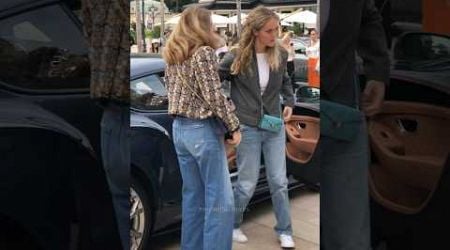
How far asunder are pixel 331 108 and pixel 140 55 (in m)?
0.59

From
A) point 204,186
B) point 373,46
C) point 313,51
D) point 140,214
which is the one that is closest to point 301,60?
point 313,51

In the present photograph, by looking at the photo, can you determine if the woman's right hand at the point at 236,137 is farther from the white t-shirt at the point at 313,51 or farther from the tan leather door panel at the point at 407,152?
the tan leather door panel at the point at 407,152

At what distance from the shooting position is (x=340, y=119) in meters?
1.67

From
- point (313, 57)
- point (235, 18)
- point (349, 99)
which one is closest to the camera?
point (349, 99)

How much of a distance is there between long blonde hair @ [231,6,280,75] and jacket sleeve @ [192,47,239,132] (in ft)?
0.26

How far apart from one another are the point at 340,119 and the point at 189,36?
23.1 inches

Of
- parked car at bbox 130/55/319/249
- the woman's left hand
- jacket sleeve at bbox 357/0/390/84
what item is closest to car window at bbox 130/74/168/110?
parked car at bbox 130/55/319/249

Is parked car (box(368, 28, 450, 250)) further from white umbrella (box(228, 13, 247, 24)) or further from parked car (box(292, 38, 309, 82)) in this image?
white umbrella (box(228, 13, 247, 24))

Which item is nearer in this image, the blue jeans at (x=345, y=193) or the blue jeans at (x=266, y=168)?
the blue jeans at (x=345, y=193)

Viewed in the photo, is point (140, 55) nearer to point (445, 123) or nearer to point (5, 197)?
point (5, 197)

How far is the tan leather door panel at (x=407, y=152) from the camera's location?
1639mm

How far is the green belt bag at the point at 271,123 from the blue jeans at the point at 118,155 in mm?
486

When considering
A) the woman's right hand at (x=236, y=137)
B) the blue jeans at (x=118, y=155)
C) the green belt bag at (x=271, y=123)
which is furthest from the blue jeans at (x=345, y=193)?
the blue jeans at (x=118, y=155)

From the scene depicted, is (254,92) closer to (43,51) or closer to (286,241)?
(286,241)
